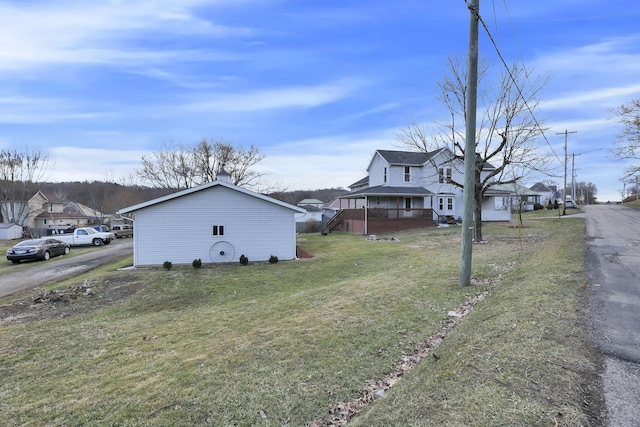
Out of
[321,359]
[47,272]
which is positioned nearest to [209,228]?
[47,272]

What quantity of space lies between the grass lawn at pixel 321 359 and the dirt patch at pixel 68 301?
0.29 m

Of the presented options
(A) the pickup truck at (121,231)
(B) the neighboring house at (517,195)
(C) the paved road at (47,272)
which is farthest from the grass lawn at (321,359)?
(A) the pickup truck at (121,231)

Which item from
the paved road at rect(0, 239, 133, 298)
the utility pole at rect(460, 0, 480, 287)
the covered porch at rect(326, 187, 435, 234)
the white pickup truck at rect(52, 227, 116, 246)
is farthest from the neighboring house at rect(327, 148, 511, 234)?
the white pickup truck at rect(52, 227, 116, 246)

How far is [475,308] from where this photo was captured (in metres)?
6.55

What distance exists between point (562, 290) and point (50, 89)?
19131 mm

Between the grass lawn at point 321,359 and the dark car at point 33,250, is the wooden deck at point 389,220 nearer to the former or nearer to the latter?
the grass lawn at point 321,359

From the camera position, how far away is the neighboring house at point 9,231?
4389cm

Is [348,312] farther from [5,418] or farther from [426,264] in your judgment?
[426,264]

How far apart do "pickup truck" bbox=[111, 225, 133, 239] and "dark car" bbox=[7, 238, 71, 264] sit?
16.3m

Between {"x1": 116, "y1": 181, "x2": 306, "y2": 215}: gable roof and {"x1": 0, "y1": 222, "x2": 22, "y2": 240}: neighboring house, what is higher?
{"x1": 116, "y1": 181, "x2": 306, "y2": 215}: gable roof

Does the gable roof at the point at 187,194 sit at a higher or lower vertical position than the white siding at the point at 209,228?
higher

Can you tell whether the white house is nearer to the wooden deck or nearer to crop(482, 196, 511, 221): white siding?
the wooden deck

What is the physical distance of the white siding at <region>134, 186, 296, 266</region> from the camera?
55.8ft

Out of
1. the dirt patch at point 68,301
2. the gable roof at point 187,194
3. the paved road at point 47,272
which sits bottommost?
the paved road at point 47,272
